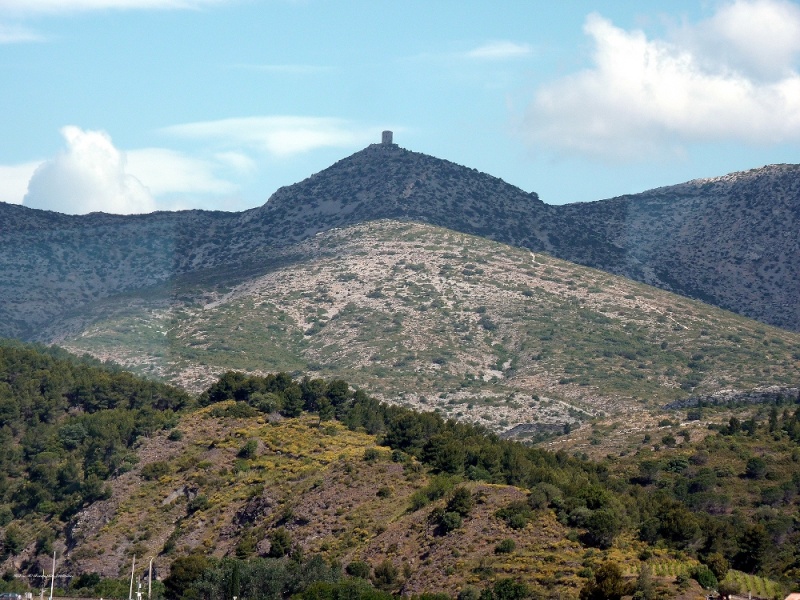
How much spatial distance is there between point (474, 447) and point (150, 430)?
89.9 ft

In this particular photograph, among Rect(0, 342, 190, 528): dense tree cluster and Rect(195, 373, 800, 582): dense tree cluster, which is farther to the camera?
Rect(0, 342, 190, 528): dense tree cluster

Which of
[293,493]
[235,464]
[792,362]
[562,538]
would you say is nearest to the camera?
[562,538]

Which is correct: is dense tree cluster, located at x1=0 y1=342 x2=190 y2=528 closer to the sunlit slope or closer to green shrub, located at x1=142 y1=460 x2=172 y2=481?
green shrub, located at x1=142 y1=460 x2=172 y2=481

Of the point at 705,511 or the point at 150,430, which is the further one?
the point at 150,430

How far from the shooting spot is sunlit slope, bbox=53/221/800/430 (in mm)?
154750

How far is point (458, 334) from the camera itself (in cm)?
17162

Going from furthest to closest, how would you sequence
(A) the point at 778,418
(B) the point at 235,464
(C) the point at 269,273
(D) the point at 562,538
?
(C) the point at 269,273 → (A) the point at 778,418 → (B) the point at 235,464 → (D) the point at 562,538

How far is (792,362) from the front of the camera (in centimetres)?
16012

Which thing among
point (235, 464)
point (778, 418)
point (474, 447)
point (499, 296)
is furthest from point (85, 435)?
point (499, 296)

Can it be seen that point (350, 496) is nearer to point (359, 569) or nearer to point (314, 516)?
point (314, 516)

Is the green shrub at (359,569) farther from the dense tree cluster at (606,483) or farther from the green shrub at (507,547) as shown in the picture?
the green shrub at (507,547)

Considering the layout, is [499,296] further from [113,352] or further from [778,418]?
[778,418]

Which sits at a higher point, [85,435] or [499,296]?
[499,296]

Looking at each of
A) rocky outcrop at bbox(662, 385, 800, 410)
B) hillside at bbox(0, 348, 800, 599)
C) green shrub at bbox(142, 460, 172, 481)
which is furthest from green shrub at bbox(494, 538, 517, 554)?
rocky outcrop at bbox(662, 385, 800, 410)
